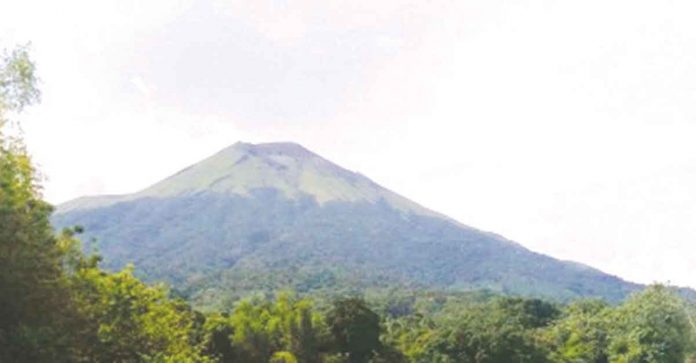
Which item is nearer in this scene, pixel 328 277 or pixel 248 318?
pixel 248 318

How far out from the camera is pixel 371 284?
175 m

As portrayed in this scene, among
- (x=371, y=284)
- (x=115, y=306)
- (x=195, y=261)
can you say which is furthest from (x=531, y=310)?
(x=195, y=261)

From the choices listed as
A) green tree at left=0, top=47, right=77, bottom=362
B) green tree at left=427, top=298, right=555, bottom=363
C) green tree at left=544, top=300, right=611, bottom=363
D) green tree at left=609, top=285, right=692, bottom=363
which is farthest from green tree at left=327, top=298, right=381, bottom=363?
green tree at left=0, top=47, right=77, bottom=362

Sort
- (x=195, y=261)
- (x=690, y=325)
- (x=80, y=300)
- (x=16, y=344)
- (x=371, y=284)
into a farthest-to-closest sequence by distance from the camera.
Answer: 1. (x=195, y=261)
2. (x=371, y=284)
3. (x=690, y=325)
4. (x=80, y=300)
5. (x=16, y=344)

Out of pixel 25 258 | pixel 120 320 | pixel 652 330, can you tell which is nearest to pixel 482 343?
pixel 652 330

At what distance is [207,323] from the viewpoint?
107 ft

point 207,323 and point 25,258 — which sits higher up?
point 25,258

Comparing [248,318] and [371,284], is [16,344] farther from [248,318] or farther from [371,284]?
[371,284]

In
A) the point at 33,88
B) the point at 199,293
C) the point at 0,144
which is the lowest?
the point at 199,293

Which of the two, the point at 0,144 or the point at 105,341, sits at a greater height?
the point at 0,144

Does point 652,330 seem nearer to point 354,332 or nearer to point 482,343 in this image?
point 482,343

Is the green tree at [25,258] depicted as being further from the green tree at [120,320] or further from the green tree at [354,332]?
the green tree at [354,332]

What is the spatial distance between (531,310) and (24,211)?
61.0 metres

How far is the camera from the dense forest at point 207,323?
14.6 meters
